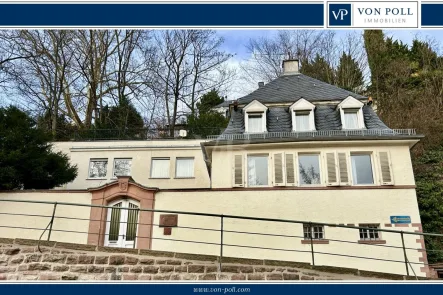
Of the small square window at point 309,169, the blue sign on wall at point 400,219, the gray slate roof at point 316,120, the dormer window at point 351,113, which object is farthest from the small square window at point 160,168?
the blue sign on wall at point 400,219

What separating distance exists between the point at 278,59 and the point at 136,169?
6967 millimetres

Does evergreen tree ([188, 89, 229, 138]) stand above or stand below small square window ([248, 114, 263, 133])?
above

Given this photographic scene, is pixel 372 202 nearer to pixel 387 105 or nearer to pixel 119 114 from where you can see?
pixel 387 105

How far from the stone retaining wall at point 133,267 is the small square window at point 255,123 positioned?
6.00 m

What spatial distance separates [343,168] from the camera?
9398 millimetres

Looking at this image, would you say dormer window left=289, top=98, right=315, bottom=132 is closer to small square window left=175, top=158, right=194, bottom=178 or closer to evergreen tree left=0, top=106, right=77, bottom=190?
small square window left=175, top=158, right=194, bottom=178

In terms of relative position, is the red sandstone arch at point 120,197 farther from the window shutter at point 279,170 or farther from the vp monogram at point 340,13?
the vp monogram at point 340,13

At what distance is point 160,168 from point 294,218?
7251mm

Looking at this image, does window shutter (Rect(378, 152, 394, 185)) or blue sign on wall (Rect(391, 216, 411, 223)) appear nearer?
blue sign on wall (Rect(391, 216, 411, 223))

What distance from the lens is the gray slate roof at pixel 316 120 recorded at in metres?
10.4

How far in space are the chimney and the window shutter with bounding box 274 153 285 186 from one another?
5.19 metres

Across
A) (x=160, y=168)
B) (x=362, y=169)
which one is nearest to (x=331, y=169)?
(x=362, y=169)

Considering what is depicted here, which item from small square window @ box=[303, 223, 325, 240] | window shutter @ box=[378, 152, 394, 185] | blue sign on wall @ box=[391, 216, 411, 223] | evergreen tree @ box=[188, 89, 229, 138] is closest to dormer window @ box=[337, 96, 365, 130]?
window shutter @ box=[378, 152, 394, 185]

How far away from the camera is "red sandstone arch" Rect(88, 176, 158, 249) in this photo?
873 cm
